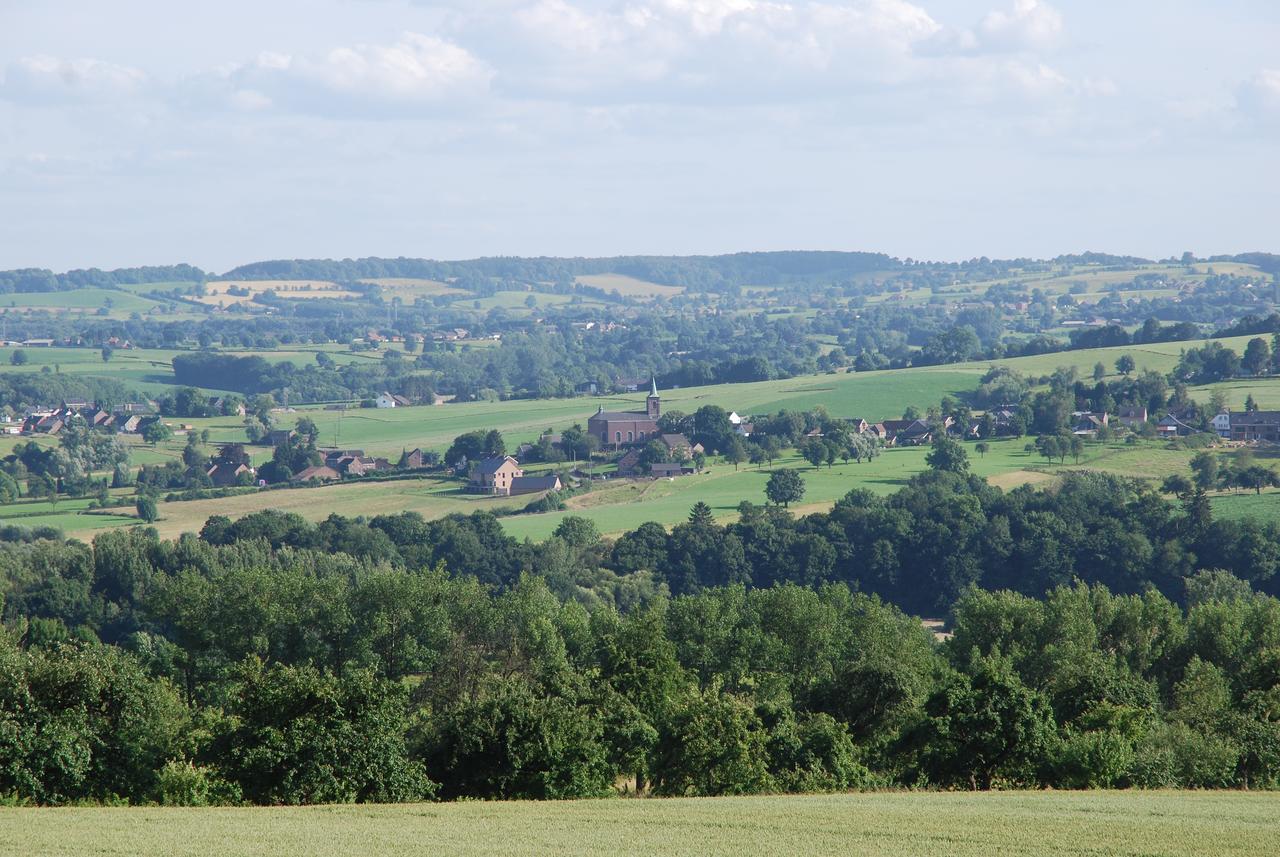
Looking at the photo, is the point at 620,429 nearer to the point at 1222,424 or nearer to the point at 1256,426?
the point at 1222,424

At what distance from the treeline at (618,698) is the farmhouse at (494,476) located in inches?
2274

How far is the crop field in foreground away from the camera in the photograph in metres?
27.1

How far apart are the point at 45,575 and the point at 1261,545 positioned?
205 ft

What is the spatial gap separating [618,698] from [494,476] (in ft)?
273

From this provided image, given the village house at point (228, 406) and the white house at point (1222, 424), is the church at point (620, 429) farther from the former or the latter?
the village house at point (228, 406)

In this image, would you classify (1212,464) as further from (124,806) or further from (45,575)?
(124,806)

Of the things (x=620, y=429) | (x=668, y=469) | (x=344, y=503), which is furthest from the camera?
(x=620, y=429)

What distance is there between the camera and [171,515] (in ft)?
362

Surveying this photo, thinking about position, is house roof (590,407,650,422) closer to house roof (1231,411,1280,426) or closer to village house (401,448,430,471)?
village house (401,448,430,471)

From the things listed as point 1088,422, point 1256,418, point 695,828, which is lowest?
point 1088,422

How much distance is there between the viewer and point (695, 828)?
96.6 feet

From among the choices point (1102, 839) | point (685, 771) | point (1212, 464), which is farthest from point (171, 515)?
point (1102, 839)

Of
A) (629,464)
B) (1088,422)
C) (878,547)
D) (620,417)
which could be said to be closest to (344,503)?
(629,464)

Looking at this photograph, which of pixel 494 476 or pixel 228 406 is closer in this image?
pixel 494 476
